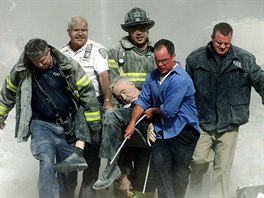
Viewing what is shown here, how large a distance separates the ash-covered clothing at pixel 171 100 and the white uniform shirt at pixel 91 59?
66 cm

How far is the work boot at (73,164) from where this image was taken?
154 inches

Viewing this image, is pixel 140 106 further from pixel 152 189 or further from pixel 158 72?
pixel 152 189

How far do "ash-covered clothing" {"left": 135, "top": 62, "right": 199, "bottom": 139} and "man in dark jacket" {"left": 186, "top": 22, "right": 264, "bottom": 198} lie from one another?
0.41m

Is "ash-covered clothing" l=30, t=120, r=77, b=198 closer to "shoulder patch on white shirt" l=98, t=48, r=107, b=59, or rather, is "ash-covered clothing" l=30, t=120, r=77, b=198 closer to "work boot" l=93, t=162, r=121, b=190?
"work boot" l=93, t=162, r=121, b=190

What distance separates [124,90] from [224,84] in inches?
35.9

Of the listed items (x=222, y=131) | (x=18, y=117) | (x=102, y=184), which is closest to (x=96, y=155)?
(x=102, y=184)

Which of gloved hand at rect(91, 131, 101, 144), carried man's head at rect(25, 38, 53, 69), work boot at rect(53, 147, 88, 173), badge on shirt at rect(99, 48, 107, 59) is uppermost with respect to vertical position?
carried man's head at rect(25, 38, 53, 69)

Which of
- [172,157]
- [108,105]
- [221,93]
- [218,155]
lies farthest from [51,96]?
[218,155]

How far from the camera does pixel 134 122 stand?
4039mm

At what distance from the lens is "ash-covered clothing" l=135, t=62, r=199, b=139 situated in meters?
3.81

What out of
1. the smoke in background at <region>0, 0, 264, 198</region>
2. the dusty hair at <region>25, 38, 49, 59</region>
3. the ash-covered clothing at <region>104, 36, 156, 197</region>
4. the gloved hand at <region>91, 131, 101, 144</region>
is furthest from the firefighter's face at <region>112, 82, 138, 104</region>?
the smoke in background at <region>0, 0, 264, 198</region>

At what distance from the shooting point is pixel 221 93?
4.34 m

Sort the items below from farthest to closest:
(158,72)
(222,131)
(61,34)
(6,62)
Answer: (61,34) < (6,62) < (222,131) < (158,72)

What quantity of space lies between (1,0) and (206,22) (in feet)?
14.1
